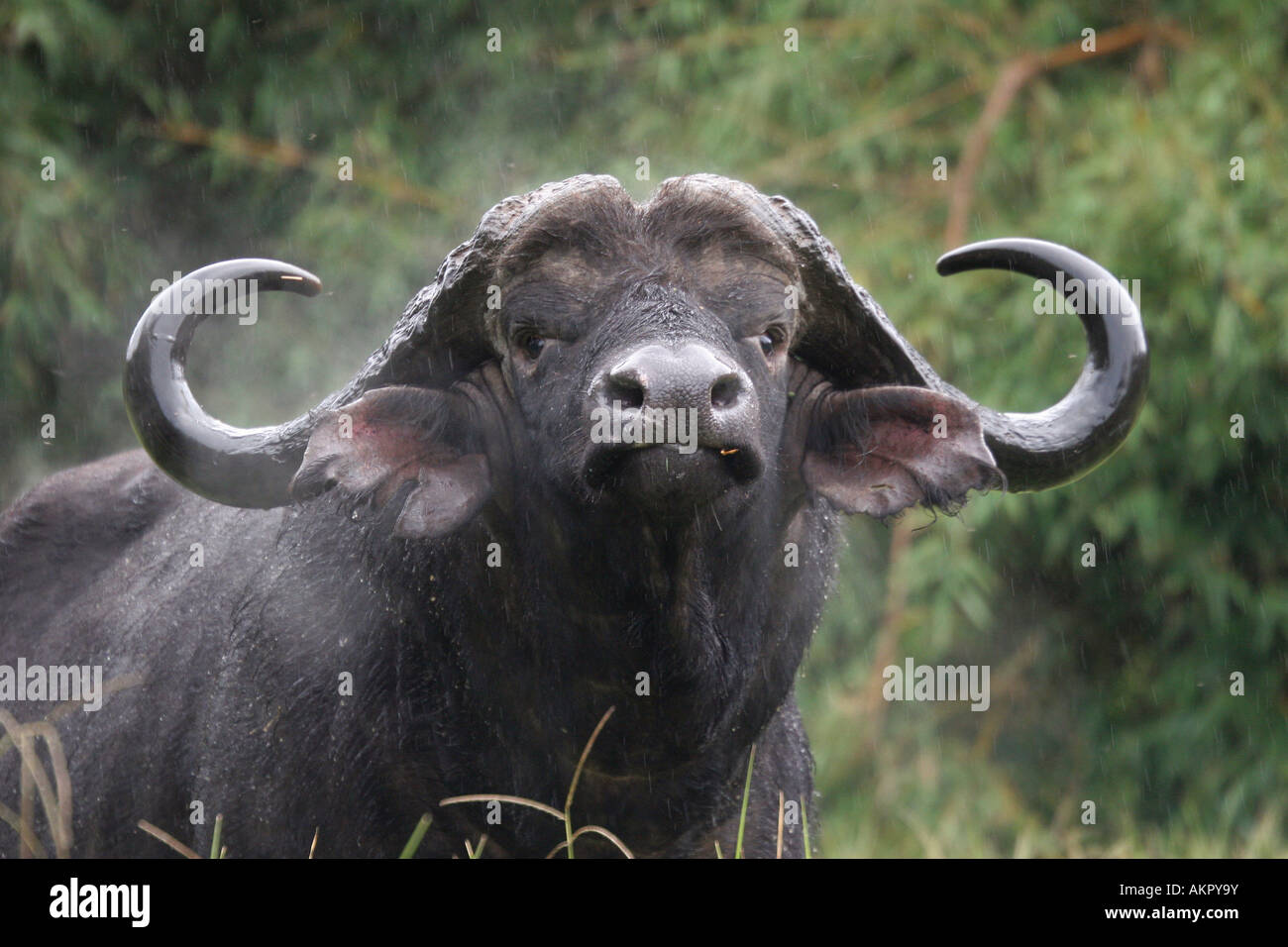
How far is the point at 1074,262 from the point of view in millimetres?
3631

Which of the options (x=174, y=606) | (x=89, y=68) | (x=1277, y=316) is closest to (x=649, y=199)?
(x=174, y=606)

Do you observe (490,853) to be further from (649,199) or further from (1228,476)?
(1228,476)

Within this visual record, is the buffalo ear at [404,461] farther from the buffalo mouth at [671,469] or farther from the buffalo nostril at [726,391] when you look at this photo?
the buffalo nostril at [726,391]

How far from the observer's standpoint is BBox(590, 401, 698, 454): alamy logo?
288 cm

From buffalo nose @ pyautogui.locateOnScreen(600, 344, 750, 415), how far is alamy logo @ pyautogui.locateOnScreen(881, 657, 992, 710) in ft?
20.7

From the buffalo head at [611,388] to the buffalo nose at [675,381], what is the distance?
1 cm

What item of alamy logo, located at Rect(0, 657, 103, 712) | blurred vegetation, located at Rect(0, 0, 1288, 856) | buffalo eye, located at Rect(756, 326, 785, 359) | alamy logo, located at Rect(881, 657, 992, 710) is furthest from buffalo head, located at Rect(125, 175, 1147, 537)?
alamy logo, located at Rect(881, 657, 992, 710)

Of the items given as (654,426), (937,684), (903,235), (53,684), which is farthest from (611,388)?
(937,684)

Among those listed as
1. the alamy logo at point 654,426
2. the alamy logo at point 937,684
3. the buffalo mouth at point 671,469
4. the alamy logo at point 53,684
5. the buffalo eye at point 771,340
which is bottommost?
the alamy logo at point 937,684

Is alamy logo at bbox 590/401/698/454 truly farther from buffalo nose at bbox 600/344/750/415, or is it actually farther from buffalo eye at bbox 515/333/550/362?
buffalo eye at bbox 515/333/550/362

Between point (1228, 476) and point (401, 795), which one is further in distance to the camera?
point (1228, 476)

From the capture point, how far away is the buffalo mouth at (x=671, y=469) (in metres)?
2.96

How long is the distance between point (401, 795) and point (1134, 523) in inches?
234

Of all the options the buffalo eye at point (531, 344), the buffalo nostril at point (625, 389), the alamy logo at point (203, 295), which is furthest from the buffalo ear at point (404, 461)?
the buffalo nostril at point (625, 389)
